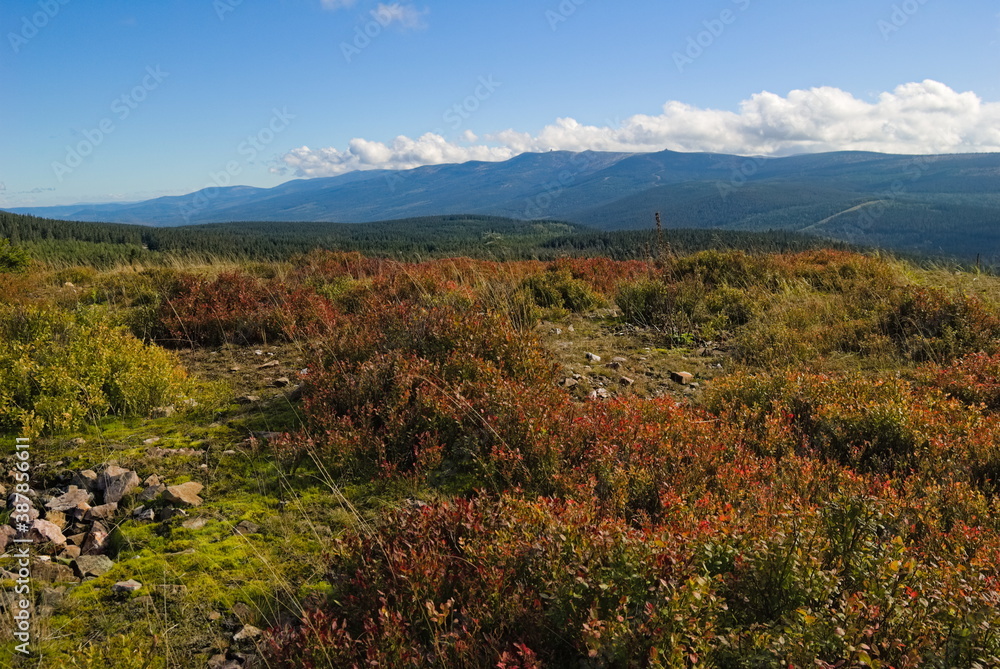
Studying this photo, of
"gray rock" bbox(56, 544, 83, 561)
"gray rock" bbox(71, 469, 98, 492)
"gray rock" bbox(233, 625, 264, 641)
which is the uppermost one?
"gray rock" bbox(71, 469, 98, 492)

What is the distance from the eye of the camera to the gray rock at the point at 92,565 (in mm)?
2959

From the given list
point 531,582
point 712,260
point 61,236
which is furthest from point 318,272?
point 61,236

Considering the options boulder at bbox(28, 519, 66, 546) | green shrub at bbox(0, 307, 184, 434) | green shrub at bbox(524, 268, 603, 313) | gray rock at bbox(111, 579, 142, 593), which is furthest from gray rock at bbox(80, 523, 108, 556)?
green shrub at bbox(524, 268, 603, 313)

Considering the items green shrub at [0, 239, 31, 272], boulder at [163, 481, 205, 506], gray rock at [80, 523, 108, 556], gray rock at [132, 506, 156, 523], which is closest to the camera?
gray rock at [80, 523, 108, 556]

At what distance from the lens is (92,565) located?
3018 millimetres

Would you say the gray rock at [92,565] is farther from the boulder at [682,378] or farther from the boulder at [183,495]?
the boulder at [682,378]

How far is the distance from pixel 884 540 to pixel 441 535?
2.41m

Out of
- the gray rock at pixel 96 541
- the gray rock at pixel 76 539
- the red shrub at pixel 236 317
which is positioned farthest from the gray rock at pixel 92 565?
the red shrub at pixel 236 317

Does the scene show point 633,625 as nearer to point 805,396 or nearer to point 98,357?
point 805,396

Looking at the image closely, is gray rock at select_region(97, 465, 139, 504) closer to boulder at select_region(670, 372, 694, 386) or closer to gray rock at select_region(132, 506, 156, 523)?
gray rock at select_region(132, 506, 156, 523)

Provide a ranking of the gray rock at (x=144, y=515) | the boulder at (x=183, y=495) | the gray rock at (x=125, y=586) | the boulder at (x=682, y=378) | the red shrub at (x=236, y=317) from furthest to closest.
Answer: the red shrub at (x=236, y=317) → the boulder at (x=682, y=378) → the boulder at (x=183, y=495) → the gray rock at (x=144, y=515) → the gray rock at (x=125, y=586)

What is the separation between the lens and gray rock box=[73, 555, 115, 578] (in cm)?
296

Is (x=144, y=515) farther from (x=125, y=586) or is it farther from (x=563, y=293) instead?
(x=563, y=293)

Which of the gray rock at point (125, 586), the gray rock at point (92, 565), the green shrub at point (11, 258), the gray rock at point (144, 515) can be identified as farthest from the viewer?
the green shrub at point (11, 258)
